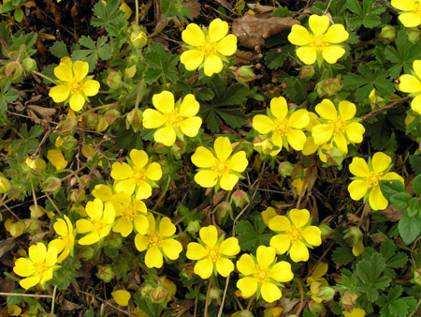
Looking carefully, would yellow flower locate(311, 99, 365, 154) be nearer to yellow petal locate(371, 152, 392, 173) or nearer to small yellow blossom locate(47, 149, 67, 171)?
yellow petal locate(371, 152, 392, 173)

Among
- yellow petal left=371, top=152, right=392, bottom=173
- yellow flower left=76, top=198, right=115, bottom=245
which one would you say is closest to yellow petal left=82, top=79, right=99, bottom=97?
yellow flower left=76, top=198, right=115, bottom=245

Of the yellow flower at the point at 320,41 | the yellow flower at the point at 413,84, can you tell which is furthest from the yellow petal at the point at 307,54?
the yellow flower at the point at 413,84

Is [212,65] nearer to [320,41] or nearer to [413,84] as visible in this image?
[320,41]

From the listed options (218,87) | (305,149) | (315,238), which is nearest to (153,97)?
(218,87)

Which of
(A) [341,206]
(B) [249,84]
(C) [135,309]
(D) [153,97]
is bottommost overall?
(C) [135,309]

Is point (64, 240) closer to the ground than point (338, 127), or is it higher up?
closer to the ground

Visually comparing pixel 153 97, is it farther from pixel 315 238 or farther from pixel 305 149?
pixel 315 238

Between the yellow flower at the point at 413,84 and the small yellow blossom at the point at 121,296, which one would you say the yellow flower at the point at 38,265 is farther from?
the yellow flower at the point at 413,84

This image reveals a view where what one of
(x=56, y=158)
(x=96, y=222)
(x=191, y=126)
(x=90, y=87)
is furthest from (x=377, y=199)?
(x=56, y=158)
